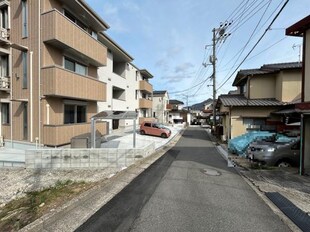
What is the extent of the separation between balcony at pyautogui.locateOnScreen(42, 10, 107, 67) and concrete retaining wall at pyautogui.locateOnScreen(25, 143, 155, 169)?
5724mm

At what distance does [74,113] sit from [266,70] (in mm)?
16257

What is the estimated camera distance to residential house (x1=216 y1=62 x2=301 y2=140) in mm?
15211

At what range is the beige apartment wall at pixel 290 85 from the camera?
596 inches

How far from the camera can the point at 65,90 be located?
10438 millimetres

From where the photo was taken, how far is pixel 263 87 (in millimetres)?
16922

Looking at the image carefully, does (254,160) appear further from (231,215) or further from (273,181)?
(231,215)

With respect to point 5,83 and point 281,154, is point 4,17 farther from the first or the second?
point 281,154

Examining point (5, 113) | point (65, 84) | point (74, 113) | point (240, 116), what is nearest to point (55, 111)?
point (65, 84)

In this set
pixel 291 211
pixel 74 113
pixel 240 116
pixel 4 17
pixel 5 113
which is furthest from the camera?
pixel 240 116

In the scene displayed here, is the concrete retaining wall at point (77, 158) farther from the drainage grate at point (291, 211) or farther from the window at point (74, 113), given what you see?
the drainage grate at point (291, 211)

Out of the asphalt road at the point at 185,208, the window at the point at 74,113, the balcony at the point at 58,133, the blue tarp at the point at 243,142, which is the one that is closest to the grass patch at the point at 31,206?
the asphalt road at the point at 185,208

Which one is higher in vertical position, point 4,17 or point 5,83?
point 4,17

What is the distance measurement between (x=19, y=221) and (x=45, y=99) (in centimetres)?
757

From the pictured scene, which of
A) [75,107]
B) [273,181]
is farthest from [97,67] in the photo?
[273,181]
